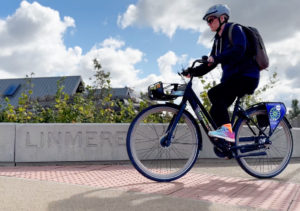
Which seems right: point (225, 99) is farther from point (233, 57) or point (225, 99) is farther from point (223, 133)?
point (233, 57)

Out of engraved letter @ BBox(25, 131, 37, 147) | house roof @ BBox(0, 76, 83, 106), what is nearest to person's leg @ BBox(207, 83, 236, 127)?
engraved letter @ BBox(25, 131, 37, 147)

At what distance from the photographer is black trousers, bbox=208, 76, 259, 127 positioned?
3.89 metres

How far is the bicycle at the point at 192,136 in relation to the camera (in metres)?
3.82

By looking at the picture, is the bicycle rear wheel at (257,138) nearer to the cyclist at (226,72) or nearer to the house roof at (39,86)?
the cyclist at (226,72)

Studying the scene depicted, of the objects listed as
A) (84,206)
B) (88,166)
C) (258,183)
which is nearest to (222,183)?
(258,183)

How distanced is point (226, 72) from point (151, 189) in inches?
68.1

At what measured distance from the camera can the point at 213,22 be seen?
4012 mm

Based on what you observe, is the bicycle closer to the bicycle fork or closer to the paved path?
the bicycle fork

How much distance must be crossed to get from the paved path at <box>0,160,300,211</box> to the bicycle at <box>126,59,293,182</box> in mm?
257

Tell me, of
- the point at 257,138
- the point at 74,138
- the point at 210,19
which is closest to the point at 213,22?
the point at 210,19

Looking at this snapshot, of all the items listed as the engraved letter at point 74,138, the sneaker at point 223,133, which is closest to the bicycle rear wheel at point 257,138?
the sneaker at point 223,133

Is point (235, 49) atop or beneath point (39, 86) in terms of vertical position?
beneath

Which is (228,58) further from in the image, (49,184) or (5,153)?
(5,153)

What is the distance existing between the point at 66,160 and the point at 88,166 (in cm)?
39
